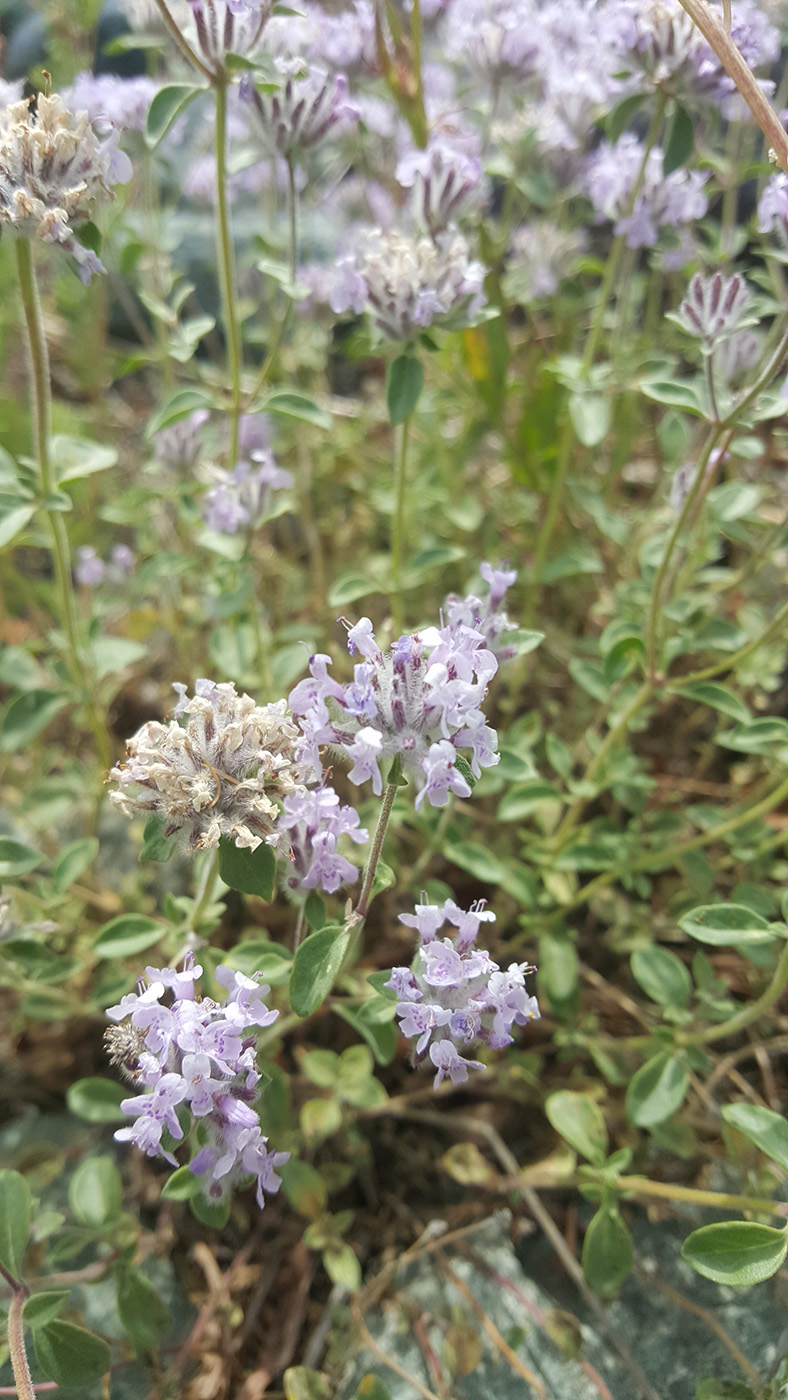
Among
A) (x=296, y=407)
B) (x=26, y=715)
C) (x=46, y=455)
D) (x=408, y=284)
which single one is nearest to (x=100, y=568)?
(x=26, y=715)

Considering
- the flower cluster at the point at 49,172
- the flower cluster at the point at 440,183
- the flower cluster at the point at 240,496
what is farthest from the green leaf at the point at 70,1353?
the flower cluster at the point at 440,183

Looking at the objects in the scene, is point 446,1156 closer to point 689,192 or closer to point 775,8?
point 689,192

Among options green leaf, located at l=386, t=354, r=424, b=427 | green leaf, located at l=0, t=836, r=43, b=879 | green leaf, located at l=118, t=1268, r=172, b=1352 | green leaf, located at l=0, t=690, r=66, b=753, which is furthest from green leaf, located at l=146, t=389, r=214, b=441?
green leaf, located at l=118, t=1268, r=172, b=1352

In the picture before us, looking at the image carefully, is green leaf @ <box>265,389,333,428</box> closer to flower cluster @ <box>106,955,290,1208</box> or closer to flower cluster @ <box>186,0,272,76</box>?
flower cluster @ <box>186,0,272,76</box>

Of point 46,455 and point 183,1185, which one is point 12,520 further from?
point 183,1185

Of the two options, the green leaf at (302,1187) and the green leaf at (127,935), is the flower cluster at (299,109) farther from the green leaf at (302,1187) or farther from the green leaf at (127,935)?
the green leaf at (302,1187)
